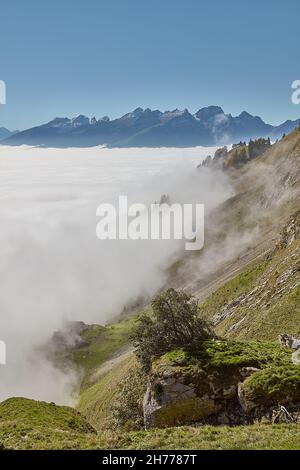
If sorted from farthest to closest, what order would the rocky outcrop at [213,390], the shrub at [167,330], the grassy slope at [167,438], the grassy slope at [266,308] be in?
the grassy slope at [266,308]
the shrub at [167,330]
the rocky outcrop at [213,390]
the grassy slope at [167,438]

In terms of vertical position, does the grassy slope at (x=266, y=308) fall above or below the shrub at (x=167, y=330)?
below

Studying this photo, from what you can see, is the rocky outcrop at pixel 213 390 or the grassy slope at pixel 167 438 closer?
the grassy slope at pixel 167 438

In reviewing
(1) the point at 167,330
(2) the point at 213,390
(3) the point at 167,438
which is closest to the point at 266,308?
(1) the point at 167,330

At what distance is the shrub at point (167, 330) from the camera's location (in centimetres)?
4934

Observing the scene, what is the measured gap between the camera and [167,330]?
50188 millimetres

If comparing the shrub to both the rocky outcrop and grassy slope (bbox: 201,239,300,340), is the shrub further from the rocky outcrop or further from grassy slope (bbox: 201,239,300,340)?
grassy slope (bbox: 201,239,300,340)

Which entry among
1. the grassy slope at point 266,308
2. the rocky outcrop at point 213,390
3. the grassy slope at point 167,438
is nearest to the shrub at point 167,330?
the rocky outcrop at point 213,390

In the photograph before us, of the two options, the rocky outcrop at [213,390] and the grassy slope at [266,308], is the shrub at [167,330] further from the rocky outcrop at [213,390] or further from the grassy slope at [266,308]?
the grassy slope at [266,308]

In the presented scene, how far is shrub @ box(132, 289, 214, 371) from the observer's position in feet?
162

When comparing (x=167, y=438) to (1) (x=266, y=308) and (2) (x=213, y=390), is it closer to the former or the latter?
(2) (x=213, y=390)

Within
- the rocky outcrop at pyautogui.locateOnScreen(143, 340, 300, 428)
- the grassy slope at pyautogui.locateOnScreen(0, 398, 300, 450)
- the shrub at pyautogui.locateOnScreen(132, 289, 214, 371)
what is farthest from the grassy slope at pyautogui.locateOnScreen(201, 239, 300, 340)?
the grassy slope at pyautogui.locateOnScreen(0, 398, 300, 450)

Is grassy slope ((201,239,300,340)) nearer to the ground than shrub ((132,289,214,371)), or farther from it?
nearer to the ground
